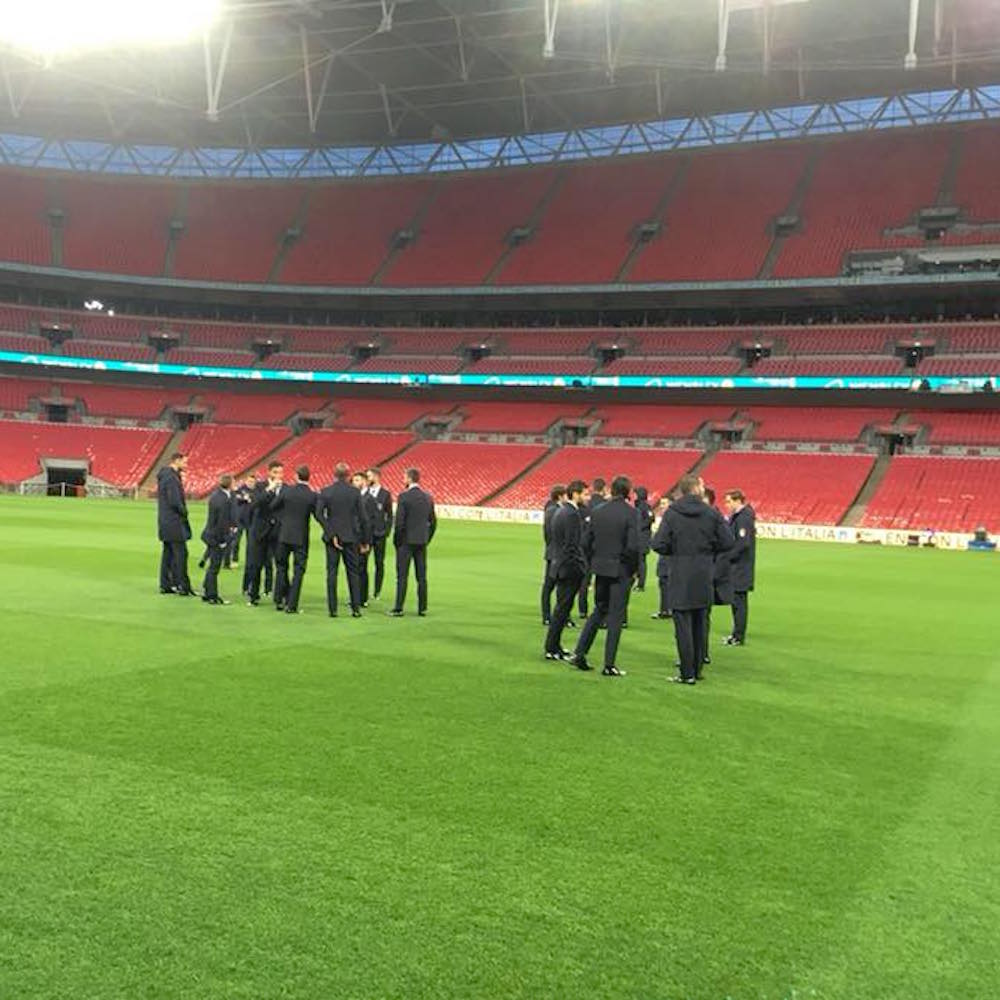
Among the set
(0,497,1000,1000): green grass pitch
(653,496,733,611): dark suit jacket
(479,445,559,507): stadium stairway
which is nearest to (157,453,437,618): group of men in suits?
(0,497,1000,1000): green grass pitch

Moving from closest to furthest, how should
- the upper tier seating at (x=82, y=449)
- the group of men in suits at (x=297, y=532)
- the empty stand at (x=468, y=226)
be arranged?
the group of men in suits at (x=297, y=532)
the upper tier seating at (x=82, y=449)
the empty stand at (x=468, y=226)

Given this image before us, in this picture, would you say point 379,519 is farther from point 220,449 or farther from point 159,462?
point 159,462

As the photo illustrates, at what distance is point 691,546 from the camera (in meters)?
9.58

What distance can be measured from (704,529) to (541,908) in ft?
19.3

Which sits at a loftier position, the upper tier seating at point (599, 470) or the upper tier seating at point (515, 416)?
the upper tier seating at point (515, 416)

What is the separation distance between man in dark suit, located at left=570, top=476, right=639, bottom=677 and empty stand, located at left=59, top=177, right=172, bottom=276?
63.4m

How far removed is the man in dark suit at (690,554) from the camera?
9492 millimetres

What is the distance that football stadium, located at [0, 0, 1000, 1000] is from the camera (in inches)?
170

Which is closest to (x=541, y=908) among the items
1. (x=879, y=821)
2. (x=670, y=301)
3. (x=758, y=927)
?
(x=758, y=927)

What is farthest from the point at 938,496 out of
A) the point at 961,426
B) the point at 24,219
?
the point at 24,219

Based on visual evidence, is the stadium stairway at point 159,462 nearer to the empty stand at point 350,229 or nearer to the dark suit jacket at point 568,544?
the empty stand at point 350,229

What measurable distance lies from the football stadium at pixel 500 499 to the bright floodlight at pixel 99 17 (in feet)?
0.78

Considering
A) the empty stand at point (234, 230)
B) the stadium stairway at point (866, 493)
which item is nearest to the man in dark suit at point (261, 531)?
the stadium stairway at point (866, 493)

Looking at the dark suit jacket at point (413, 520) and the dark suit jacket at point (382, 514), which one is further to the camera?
the dark suit jacket at point (382, 514)
